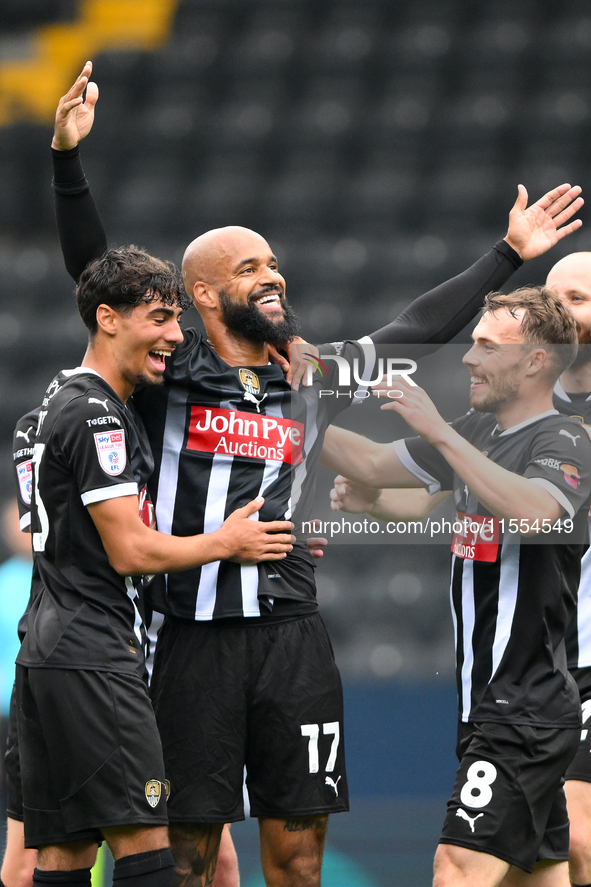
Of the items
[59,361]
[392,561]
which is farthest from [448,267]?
[59,361]

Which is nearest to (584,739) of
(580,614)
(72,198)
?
(580,614)

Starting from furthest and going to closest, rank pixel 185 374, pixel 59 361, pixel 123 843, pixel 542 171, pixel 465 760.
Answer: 1. pixel 542 171
2. pixel 59 361
3. pixel 185 374
4. pixel 465 760
5. pixel 123 843

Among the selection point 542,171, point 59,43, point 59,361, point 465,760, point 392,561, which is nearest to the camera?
point 465,760

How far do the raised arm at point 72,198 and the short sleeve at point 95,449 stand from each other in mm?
524

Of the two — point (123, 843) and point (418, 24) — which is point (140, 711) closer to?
point (123, 843)

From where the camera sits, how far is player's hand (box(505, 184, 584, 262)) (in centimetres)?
300

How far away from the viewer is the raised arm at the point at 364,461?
9.48ft

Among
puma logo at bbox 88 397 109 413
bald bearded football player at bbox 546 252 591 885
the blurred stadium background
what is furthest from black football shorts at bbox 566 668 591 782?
the blurred stadium background

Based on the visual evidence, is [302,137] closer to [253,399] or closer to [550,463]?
[253,399]

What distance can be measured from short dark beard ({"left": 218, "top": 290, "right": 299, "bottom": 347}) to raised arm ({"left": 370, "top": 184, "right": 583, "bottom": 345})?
0.27 meters

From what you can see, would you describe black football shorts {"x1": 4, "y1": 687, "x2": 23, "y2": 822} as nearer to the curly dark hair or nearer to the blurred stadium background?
the curly dark hair

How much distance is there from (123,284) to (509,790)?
1.47 meters

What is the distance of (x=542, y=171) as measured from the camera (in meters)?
6.83

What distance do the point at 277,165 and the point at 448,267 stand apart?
1.41m
